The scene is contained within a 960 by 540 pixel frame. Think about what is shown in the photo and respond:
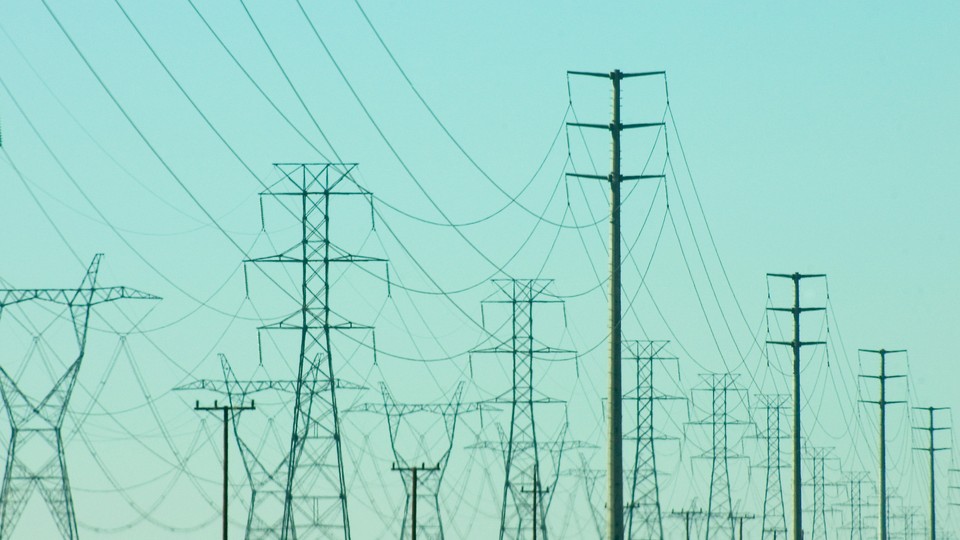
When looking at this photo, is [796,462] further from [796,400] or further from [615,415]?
[615,415]

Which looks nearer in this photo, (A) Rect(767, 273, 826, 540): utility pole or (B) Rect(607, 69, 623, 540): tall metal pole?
(B) Rect(607, 69, 623, 540): tall metal pole

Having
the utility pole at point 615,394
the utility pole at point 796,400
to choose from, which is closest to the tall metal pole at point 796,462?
the utility pole at point 796,400

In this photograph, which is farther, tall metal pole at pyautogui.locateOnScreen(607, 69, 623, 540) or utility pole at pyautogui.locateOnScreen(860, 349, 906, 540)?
utility pole at pyautogui.locateOnScreen(860, 349, 906, 540)

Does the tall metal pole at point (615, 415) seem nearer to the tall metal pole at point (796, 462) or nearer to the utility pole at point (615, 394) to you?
the utility pole at point (615, 394)

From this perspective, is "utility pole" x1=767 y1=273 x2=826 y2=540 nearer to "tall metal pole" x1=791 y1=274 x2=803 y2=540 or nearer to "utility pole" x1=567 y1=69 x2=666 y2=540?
"tall metal pole" x1=791 y1=274 x2=803 y2=540

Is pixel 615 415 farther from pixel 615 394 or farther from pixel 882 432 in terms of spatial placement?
pixel 882 432

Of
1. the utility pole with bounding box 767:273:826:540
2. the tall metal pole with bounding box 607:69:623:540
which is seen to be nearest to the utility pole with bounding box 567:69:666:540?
the tall metal pole with bounding box 607:69:623:540

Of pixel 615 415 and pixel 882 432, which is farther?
pixel 882 432

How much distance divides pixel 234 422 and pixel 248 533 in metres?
5.17

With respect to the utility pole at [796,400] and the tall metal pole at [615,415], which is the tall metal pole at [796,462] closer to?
the utility pole at [796,400]

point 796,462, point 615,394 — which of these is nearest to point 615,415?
point 615,394

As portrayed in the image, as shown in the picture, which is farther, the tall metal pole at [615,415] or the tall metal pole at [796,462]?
the tall metal pole at [796,462]

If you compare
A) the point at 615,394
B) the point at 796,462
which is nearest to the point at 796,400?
the point at 796,462

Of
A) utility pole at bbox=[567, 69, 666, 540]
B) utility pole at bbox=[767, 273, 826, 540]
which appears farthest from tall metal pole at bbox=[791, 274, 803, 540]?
utility pole at bbox=[567, 69, 666, 540]
